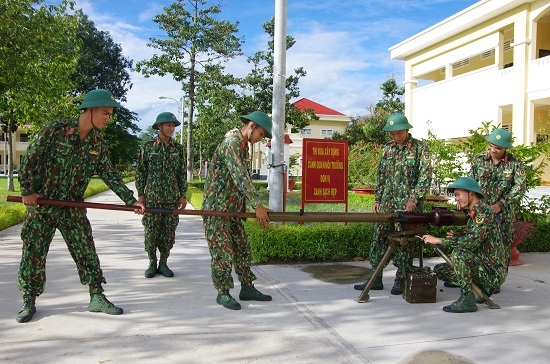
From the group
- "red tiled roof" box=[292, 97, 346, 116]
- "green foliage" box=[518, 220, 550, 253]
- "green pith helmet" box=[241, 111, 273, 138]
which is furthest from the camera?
"red tiled roof" box=[292, 97, 346, 116]

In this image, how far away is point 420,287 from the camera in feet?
15.7

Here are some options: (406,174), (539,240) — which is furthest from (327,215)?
(539,240)

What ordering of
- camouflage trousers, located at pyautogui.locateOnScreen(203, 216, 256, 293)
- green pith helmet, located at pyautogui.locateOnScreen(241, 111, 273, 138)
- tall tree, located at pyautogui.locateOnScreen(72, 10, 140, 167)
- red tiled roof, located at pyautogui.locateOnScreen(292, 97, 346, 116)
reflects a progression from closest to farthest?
green pith helmet, located at pyautogui.locateOnScreen(241, 111, 273, 138), camouflage trousers, located at pyautogui.locateOnScreen(203, 216, 256, 293), tall tree, located at pyautogui.locateOnScreen(72, 10, 140, 167), red tiled roof, located at pyautogui.locateOnScreen(292, 97, 346, 116)

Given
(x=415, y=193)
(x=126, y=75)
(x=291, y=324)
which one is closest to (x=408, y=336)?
(x=291, y=324)

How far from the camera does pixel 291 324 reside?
13.4ft

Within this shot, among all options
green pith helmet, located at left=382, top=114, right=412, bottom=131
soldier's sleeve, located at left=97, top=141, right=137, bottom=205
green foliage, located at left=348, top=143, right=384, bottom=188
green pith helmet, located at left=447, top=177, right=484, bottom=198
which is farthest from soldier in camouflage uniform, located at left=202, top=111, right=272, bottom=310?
green foliage, located at left=348, top=143, right=384, bottom=188

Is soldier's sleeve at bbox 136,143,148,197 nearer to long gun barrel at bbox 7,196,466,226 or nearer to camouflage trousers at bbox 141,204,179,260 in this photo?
camouflage trousers at bbox 141,204,179,260

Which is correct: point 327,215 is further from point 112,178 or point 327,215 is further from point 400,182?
point 112,178

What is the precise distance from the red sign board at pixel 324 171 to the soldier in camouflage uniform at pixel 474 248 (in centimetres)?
354

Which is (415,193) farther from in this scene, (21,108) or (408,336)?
(21,108)

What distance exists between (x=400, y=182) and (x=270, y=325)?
2.04 metres

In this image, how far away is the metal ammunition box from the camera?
15.6ft

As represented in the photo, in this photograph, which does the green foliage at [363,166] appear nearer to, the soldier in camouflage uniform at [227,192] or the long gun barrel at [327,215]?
the long gun barrel at [327,215]

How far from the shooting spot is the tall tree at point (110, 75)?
4297 centimetres
